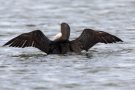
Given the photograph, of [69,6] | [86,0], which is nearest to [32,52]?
[69,6]

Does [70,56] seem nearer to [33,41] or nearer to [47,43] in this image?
[47,43]

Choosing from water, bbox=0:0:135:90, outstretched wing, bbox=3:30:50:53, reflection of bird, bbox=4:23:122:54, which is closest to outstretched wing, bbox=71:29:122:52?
reflection of bird, bbox=4:23:122:54

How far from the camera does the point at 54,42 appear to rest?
51.6 ft

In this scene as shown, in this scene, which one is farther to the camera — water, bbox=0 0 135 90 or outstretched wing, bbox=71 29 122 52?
outstretched wing, bbox=71 29 122 52

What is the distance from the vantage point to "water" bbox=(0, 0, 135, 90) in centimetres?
1289

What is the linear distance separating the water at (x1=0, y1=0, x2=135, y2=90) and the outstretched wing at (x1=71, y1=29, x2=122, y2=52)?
23 cm

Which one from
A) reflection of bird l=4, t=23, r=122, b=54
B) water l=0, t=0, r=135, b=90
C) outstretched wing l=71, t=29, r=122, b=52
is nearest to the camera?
water l=0, t=0, r=135, b=90

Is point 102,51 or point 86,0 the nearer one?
point 102,51

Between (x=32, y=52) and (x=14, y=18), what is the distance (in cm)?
653

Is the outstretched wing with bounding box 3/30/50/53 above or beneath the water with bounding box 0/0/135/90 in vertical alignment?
above

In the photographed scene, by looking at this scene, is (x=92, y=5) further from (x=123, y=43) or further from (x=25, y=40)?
(x=25, y=40)

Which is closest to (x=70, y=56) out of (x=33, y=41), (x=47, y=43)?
(x=47, y=43)

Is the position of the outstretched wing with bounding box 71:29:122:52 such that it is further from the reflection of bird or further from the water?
the water

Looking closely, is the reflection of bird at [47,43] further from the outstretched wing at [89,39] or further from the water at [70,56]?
the water at [70,56]
